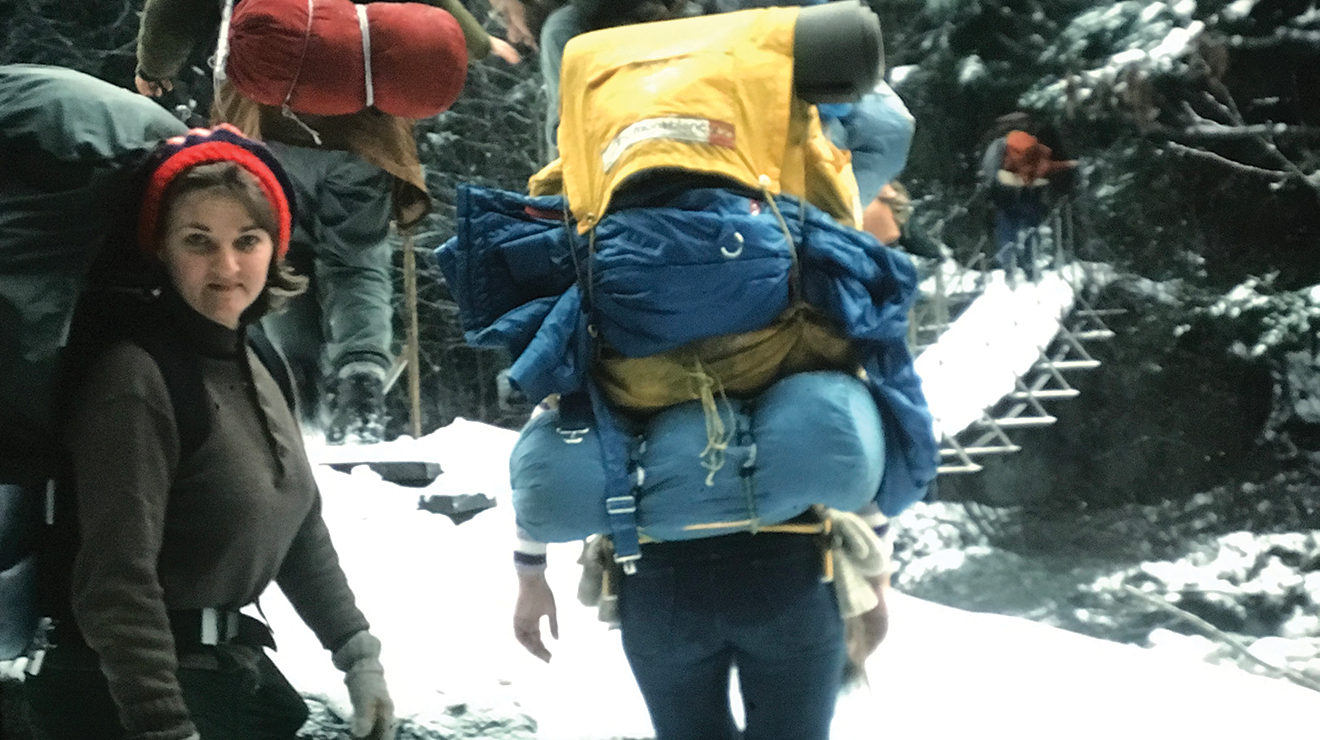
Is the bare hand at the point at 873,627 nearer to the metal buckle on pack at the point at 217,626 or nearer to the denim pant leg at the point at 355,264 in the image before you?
the metal buckle on pack at the point at 217,626

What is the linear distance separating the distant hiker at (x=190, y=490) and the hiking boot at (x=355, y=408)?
1.20m

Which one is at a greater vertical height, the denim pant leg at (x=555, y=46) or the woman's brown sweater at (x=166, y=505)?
the denim pant leg at (x=555, y=46)

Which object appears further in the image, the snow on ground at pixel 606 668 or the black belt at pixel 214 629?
the snow on ground at pixel 606 668

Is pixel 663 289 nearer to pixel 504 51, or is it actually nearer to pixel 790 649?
pixel 790 649

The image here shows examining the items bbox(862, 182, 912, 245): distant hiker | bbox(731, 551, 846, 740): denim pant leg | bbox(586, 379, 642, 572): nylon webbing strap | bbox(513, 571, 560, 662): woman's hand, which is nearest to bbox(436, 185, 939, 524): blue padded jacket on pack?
bbox(586, 379, 642, 572): nylon webbing strap

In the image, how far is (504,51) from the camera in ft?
7.79

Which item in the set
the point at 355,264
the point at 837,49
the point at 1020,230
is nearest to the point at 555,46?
the point at 837,49

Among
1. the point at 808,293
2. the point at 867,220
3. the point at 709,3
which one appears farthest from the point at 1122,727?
the point at 709,3

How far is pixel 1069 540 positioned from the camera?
16.4ft

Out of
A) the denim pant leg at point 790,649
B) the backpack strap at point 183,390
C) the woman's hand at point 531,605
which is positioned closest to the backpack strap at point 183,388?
the backpack strap at point 183,390

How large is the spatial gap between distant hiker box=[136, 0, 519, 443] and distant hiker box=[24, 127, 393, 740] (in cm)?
52

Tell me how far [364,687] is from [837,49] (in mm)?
1012

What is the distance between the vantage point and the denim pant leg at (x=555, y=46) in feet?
4.80

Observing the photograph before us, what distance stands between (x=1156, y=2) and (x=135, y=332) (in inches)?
188
